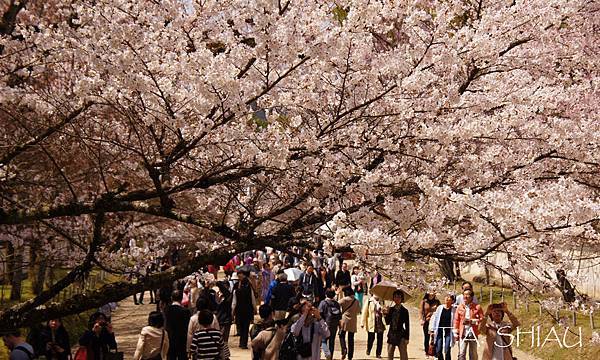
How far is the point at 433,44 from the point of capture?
650 cm

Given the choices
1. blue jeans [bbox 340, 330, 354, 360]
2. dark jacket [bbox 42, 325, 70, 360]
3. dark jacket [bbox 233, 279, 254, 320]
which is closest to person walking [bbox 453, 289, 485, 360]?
blue jeans [bbox 340, 330, 354, 360]

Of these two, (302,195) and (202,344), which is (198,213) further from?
(202,344)

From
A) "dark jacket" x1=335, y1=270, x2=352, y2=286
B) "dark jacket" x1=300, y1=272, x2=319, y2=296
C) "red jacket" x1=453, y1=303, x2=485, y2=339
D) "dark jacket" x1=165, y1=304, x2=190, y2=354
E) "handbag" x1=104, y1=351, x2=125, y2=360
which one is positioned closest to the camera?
"handbag" x1=104, y1=351, x2=125, y2=360

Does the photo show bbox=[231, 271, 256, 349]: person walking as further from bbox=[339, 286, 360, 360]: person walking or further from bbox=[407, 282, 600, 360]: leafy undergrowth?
bbox=[407, 282, 600, 360]: leafy undergrowth

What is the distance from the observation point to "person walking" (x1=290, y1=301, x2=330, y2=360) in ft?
32.6

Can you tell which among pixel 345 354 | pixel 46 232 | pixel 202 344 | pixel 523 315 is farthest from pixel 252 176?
pixel 523 315

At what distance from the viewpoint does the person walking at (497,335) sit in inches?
405

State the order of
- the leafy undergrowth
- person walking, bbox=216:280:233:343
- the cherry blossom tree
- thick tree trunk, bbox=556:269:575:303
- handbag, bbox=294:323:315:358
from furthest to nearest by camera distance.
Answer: person walking, bbox=216:280:233:343 < the leafy undergrowth < handbag, bbox=294:323:315:358 < thick tree trunk, bbox=556:269:575:303 < the cherry blossom tree

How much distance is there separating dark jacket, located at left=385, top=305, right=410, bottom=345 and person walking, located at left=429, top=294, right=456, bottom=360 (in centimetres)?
46

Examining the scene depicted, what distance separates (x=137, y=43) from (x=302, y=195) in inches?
69.3

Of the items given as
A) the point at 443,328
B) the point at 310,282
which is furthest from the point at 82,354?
the point at 310,282

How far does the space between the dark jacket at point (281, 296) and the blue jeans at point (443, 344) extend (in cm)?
330

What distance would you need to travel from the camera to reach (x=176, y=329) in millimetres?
11672

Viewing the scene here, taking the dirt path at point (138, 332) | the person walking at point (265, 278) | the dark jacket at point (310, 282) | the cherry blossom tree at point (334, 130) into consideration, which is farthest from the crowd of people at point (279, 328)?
the person walking at point (265, 278)
